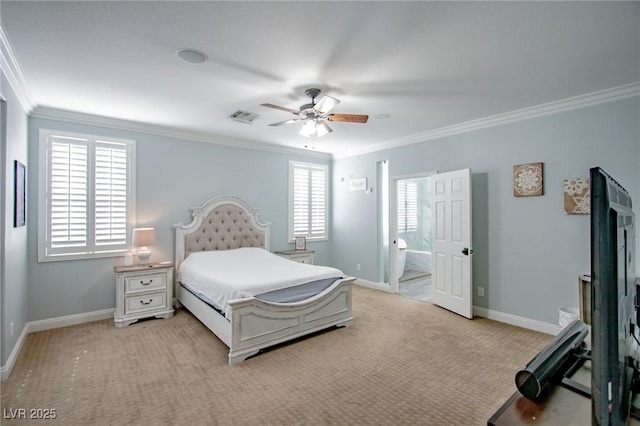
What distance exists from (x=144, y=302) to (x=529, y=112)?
526cm

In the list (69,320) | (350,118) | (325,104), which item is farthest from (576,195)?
(69,320)

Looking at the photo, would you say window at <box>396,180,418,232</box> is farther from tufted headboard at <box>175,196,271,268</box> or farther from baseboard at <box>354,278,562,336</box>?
tufted headboard at <box>175,196,271,268</box>

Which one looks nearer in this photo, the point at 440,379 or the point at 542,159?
the point at 440,379

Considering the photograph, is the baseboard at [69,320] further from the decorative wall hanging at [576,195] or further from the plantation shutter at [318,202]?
the decorative wall hanging at [576,195]

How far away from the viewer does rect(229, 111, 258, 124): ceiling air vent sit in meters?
3.78

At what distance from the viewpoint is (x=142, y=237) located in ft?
13.1

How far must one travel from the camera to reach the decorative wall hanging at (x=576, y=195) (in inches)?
128

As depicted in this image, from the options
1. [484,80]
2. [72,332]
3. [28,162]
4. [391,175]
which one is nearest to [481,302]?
[391,175]

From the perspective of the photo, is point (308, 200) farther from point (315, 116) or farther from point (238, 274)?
point (315, 116)

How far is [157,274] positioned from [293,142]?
114 inches

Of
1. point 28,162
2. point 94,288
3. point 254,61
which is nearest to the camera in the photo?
point 254,61

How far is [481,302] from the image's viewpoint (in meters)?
4.14

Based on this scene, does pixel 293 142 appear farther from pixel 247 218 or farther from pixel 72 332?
pixel 72 332

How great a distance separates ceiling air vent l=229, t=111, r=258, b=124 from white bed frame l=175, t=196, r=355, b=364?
1.42 metres
